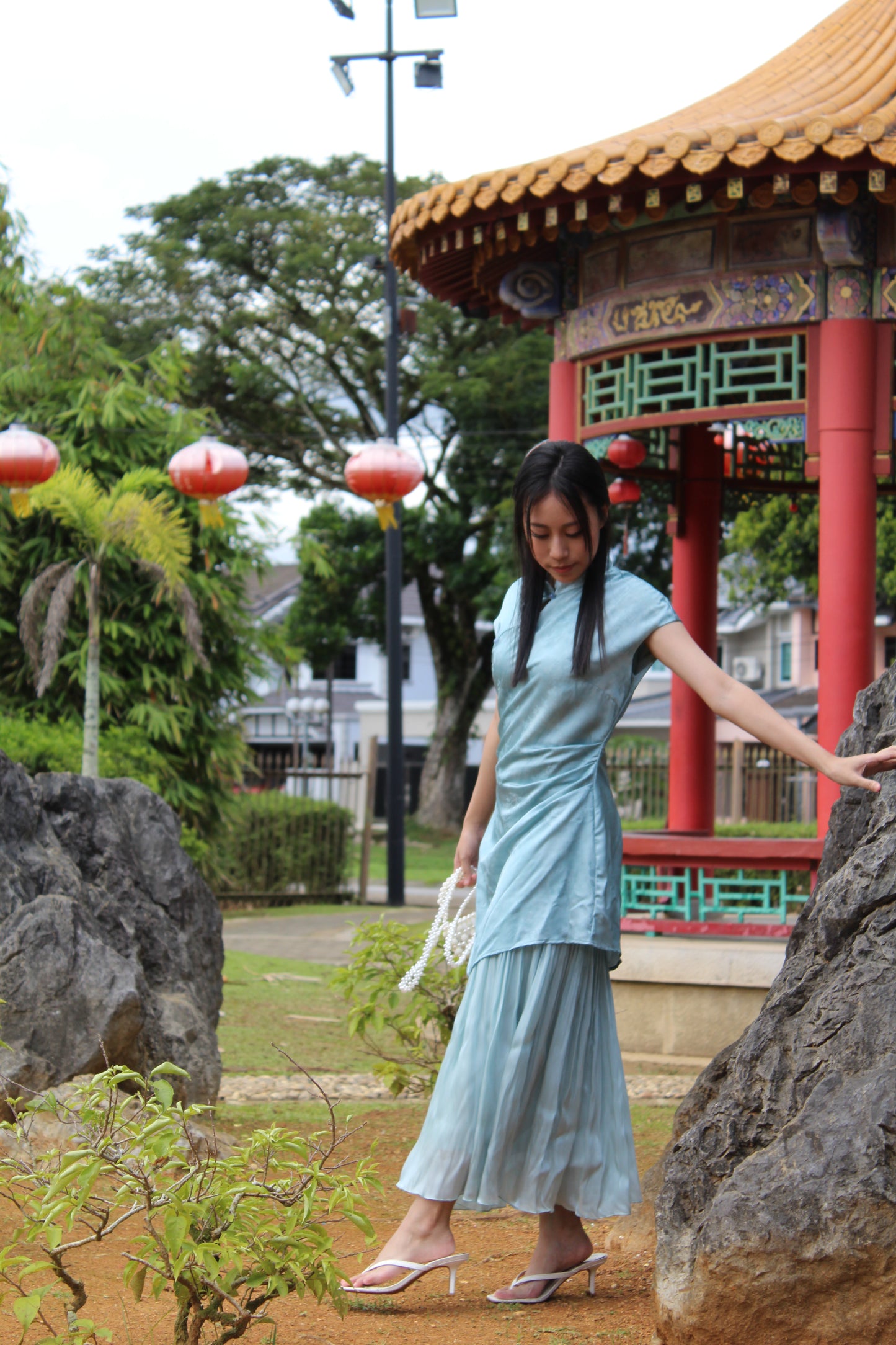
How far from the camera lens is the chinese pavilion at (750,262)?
5.73 meters

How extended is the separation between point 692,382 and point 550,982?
4.23 m

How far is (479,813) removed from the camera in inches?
131

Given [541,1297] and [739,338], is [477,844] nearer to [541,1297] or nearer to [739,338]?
[541,1297]

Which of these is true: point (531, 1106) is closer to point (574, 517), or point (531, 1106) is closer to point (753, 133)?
point (574, 517)

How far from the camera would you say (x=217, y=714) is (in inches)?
497

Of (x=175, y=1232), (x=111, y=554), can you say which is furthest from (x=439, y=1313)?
(x=111, y=554)

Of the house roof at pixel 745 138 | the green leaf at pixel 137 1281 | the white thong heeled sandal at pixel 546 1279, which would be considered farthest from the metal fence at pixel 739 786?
the green leaf at pixel 137 1281

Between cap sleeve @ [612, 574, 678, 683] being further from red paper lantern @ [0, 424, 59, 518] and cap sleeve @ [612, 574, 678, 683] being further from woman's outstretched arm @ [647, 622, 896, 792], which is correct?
red paper lantern @ [0, 424, 59, 518]

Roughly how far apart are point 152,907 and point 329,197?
77.1ft

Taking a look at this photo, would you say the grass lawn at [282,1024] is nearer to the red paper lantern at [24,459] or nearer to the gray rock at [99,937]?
the gray rock at [99,937]

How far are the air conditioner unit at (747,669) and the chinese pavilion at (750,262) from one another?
27098 millimetres

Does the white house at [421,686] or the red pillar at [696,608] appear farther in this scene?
the white house at [421,686]

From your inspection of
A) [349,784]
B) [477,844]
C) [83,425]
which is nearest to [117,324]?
[349,784]

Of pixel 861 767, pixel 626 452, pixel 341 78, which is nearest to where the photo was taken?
pixel 861 767
